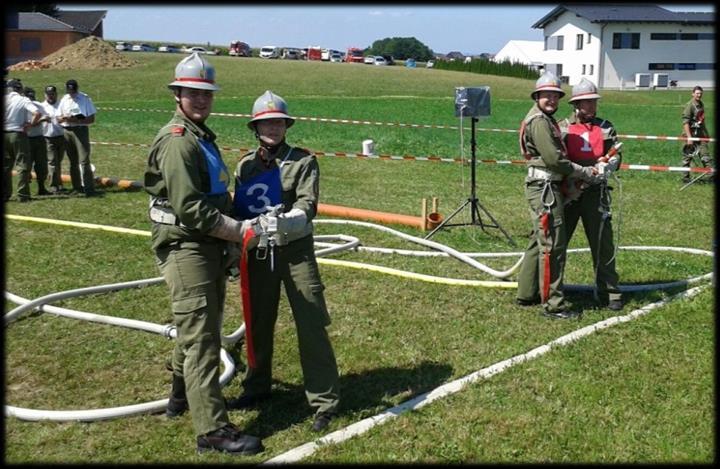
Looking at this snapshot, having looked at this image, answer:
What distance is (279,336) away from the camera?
6.66 m

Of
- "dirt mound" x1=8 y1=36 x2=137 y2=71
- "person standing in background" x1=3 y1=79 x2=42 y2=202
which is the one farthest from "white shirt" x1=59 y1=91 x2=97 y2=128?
"dirt mound" x1=8 y1=36 x2=137 y2=71

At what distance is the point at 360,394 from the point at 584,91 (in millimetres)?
3626

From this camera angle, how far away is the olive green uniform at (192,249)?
14.5ft

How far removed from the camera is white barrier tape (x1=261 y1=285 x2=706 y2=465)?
4.59 metres

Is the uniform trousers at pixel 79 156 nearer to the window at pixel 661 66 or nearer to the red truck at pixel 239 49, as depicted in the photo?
the window at pixel 661 66

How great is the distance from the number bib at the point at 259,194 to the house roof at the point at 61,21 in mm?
70923

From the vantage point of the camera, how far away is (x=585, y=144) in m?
7.15

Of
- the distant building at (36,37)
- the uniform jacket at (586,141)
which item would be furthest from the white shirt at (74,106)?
the distant building at (36,37)

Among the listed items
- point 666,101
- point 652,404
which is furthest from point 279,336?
point 666,101

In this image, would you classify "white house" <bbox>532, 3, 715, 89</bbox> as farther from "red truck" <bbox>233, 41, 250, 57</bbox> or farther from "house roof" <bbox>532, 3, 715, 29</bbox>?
"red truck" <bbox>233, 41, 250, 57</bbox>

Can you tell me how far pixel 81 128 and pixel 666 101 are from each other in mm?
44881

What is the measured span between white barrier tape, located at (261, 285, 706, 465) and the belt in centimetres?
142

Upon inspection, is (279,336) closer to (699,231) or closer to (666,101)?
(699,231)

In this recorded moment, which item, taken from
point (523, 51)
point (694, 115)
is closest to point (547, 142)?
point (694, 115)
